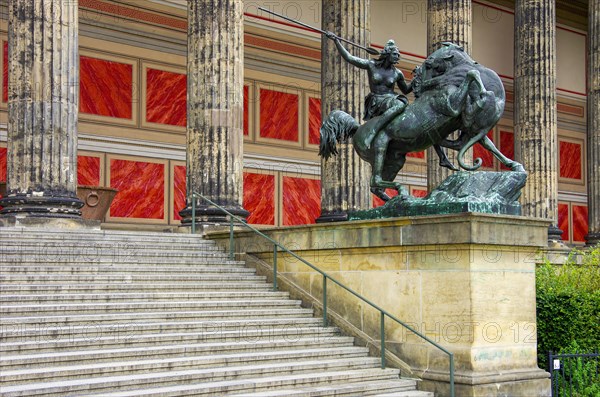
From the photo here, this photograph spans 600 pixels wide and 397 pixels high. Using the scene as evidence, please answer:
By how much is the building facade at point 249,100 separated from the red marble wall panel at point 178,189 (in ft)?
0.11

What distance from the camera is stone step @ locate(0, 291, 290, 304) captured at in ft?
36.1

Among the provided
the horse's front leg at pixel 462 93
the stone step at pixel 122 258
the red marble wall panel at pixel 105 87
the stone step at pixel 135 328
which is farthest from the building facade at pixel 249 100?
the horse's front leg at pixel 462 93

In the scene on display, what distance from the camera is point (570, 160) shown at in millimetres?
35375

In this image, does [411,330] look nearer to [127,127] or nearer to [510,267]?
[510,267]

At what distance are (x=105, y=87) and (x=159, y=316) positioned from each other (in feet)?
42.2

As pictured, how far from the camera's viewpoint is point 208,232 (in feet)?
51.4

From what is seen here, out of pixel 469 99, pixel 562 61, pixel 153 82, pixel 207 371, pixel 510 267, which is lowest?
pixel 207 371

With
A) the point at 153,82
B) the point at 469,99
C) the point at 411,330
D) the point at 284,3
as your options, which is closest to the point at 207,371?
the point at 411,330

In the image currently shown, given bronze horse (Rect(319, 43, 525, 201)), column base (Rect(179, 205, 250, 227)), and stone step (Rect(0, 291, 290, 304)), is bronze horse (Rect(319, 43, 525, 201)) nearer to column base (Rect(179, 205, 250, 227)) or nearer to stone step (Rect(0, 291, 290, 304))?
stone step (Rect(0, 291, 290, 304))

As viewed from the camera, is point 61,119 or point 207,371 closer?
point 207,371

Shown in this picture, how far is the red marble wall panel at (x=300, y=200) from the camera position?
1062 inches

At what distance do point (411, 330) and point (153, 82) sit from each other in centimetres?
1479

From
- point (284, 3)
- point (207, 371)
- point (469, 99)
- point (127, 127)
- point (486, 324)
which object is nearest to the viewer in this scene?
point (207, 371)

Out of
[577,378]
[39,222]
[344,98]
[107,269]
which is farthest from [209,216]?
[577,378]
